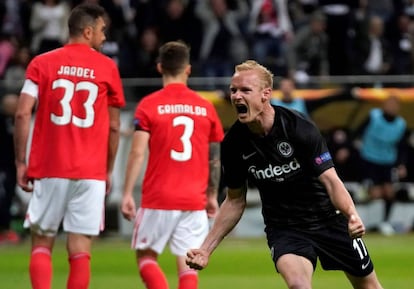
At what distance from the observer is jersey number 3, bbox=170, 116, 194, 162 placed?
1095 cm

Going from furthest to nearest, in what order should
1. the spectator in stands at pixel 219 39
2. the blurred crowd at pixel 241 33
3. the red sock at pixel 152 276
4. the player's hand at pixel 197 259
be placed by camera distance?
the spectator in stands at pixel 219 39, the blurred crowd at pixel 241 33, the red sock at pixel 152 276, the player's hand at pixel 197 259

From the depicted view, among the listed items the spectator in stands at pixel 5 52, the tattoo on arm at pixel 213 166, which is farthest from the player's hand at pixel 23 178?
the spectator in stands at pixel 5 52

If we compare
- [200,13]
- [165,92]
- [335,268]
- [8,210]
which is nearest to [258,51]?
[200,13]

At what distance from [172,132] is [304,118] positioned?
89.6 inches

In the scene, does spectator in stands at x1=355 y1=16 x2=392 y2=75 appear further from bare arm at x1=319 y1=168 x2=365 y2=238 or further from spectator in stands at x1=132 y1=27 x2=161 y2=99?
bare arm at x1=319 y1=168 x2=365 y2=238

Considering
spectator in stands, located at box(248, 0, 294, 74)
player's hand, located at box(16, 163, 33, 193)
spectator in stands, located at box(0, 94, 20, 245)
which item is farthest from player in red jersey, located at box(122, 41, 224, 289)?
spectator in stands, located at box(248, 0, 294, 74)

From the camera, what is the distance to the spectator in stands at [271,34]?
23.1 meters

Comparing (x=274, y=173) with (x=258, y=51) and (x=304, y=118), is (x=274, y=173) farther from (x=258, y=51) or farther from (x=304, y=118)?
(x=258, y=51)

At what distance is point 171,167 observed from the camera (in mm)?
11016

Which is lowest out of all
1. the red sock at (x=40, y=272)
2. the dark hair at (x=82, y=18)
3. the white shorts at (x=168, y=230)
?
the red sock at (x=40, y=272)

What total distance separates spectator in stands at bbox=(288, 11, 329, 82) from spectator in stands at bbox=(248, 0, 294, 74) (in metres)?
0.19

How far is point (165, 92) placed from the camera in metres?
11.0

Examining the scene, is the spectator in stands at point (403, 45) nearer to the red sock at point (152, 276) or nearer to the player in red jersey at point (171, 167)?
the player in red jersey at point (171, 167)

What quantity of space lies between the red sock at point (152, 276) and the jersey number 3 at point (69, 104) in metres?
1.33
